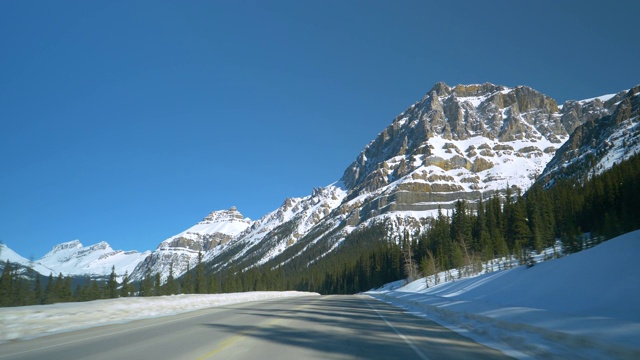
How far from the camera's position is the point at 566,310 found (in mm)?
14773

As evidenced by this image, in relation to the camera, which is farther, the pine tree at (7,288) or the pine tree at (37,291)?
the pine tree at (37,291)

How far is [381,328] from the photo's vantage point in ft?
44.0

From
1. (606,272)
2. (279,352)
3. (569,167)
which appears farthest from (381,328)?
(569,167)

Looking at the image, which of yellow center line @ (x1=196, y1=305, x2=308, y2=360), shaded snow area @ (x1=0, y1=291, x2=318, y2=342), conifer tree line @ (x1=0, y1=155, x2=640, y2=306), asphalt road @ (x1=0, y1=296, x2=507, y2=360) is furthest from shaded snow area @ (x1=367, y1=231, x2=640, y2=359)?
conifer tree line @ (x1=0, y1=155, x2=640, y2=306)

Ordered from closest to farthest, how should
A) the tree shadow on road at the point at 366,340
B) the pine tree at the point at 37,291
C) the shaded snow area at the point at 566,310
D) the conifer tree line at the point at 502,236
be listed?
the shaded snow area at the point at 566,310, the tree shadow on road at the point at 366,340, the conifer tree line at the point at 502,236, the pine tree at the point at 37,291

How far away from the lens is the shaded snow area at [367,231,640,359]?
770cm

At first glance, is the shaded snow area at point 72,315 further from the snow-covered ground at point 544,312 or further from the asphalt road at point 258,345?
the asphalt road at point 258,345

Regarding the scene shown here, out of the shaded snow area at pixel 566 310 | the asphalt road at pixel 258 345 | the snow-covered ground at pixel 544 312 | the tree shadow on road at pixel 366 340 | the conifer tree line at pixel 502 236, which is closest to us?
the shaded snow area at pixel 566 310

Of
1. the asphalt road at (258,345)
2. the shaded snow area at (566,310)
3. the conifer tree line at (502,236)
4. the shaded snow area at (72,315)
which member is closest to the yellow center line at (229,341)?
the asphalt road at (258,345)

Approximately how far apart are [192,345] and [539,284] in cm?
1879

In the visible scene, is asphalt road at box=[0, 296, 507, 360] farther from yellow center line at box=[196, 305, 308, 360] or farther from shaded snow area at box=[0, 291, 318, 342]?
shaded snow area at box=[0, 291, 318, 342]

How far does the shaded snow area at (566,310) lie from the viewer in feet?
25.3

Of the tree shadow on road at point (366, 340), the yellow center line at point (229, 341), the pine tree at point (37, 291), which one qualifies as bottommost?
the pine tree at point (37, 291)

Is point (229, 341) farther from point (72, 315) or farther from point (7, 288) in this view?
point (7, 288)
